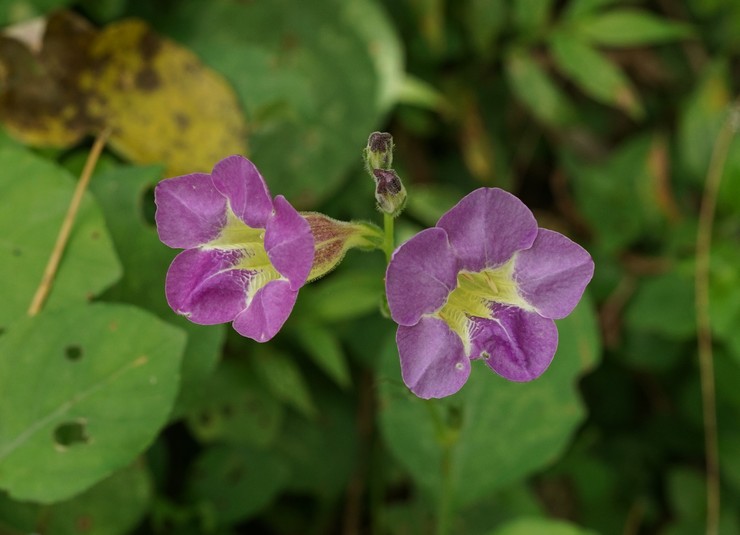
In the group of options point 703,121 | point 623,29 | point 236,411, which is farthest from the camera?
point 703,121

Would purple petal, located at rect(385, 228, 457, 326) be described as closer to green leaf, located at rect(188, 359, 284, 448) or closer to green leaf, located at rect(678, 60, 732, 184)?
green leaf, located at rect(188, 359, 284, 448)

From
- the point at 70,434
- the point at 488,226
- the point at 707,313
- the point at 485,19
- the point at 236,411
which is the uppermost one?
the point at 488,226

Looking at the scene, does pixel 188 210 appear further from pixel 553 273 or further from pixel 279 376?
pixel 279 376

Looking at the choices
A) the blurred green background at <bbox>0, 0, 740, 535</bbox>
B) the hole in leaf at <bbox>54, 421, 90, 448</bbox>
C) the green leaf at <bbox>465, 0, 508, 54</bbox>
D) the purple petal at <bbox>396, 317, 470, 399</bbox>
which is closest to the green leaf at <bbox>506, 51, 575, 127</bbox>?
the blurred green background at <bbox>0, 0, 740, 535</bbox>

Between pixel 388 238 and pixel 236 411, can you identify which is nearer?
pixel 388 238

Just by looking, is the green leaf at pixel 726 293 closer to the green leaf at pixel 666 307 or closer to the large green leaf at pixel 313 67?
the green leaf at pixel 666 307

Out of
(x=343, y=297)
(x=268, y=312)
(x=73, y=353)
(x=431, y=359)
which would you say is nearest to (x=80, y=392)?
(x=73, y=353)
